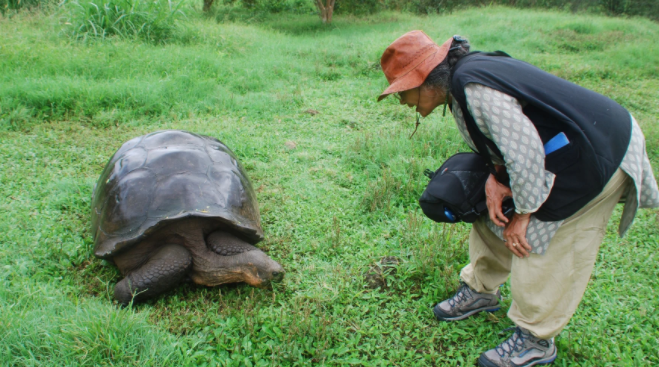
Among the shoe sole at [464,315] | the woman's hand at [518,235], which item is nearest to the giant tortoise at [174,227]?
the shoe sole at [464,315]

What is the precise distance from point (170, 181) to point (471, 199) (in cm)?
182

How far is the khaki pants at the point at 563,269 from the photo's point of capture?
190 centimetres

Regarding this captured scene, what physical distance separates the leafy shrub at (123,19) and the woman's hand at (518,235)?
729cm

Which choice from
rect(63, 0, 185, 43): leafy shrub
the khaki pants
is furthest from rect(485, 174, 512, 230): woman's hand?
rect(63, 0, 185, 43): leafy shrub

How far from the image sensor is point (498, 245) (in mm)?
2268

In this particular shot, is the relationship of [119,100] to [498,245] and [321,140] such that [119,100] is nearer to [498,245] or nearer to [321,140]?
[321,140]

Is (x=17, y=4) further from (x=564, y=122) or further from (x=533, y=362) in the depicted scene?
(x=533, y=362)

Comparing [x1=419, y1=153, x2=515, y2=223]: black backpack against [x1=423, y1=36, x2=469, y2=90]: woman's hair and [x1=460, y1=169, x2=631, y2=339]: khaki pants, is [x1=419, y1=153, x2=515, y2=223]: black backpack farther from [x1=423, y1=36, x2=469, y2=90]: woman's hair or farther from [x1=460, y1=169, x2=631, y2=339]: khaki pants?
[x1=423, y1=36, x2=469, y2=90]: woman's hair

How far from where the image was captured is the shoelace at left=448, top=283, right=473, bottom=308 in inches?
99.5

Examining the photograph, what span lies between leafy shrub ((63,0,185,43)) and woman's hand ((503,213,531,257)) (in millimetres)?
7294

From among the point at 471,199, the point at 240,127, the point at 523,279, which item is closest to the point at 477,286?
the point at 523,279

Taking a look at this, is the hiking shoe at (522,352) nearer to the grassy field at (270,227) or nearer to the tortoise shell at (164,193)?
the grassy field at (270,227)

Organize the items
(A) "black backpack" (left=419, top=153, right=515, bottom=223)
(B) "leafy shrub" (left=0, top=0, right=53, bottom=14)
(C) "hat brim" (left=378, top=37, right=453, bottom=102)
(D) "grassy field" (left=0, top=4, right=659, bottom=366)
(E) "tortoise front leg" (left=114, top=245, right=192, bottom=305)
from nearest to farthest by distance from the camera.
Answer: (C) "hat brim" (left=378, top=37, right=453, bottom=102), (A) "black backpack" (left=419, top=153, right=515, bottom=223), (D) "grassy field" (left=0, top=4, right=659, bottom=366), (E) "tortoise front leg" (left=114, top=245, right=192, bottom=305), (B) "leafy shrub" (left=0, top=0, right=53, bottom=14)

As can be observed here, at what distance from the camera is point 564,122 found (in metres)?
1.67
